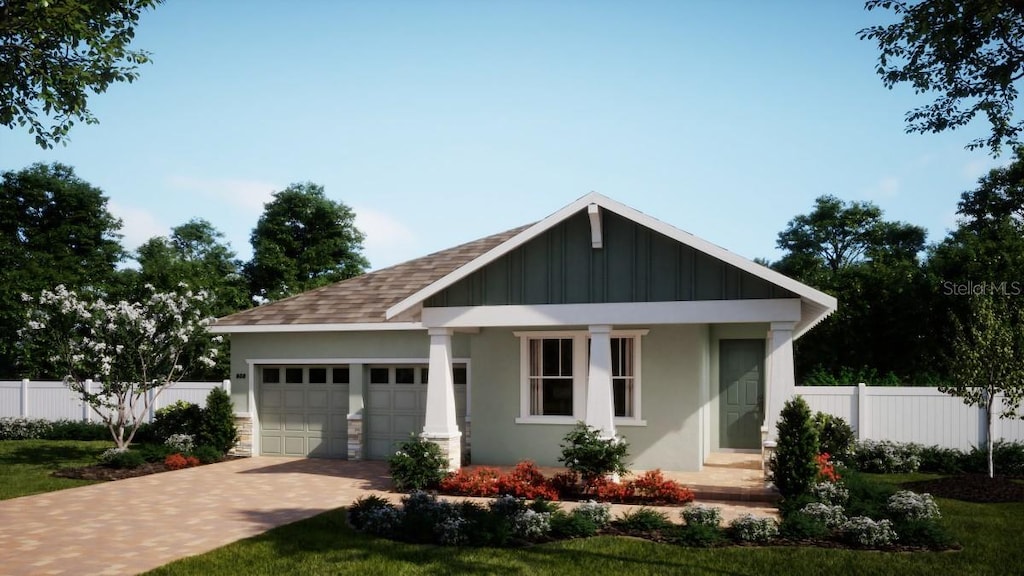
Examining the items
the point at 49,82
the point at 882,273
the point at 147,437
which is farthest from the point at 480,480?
the point at 882,273

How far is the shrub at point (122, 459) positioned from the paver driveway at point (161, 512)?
2.78 ft

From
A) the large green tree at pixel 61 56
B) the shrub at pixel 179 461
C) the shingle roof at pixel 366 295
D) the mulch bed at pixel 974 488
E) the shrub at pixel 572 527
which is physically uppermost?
the large green tree at pixel 61 56

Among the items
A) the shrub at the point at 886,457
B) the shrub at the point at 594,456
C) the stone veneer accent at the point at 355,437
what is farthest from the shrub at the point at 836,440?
the stone veneer accent at the point at 355,437

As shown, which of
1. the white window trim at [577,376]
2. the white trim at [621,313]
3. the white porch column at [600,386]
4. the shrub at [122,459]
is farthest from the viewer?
the shrub at [122,459]

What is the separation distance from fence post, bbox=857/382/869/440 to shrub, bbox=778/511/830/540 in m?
8.37

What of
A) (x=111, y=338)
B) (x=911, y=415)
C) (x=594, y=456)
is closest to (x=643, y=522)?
(x=594, y=456)

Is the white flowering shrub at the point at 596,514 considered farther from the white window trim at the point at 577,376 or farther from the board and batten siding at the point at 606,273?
the white window trim at the point at 577,376

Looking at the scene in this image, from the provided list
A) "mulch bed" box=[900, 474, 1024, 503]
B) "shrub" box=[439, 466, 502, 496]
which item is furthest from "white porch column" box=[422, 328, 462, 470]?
"mulch bed" box=[900, 474, 1024, 503]

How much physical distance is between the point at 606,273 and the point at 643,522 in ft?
14.8

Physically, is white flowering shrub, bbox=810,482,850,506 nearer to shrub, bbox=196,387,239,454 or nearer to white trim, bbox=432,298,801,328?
white trim, bbox=432,298,801,328

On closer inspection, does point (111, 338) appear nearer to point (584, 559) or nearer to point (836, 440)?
point (584, 559)

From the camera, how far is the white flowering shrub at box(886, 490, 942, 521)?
10.3 metres

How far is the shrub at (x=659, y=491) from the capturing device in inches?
482

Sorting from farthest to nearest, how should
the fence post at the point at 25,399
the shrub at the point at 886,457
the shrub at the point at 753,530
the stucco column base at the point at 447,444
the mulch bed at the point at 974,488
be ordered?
1. the fence post at the point at 25,399
2. the shrub at the point at 886,457
3. the stucco column base at the point at 447,444
4. the mulch bed at the point at 974,488
5. the shrub at the point at 753,530
